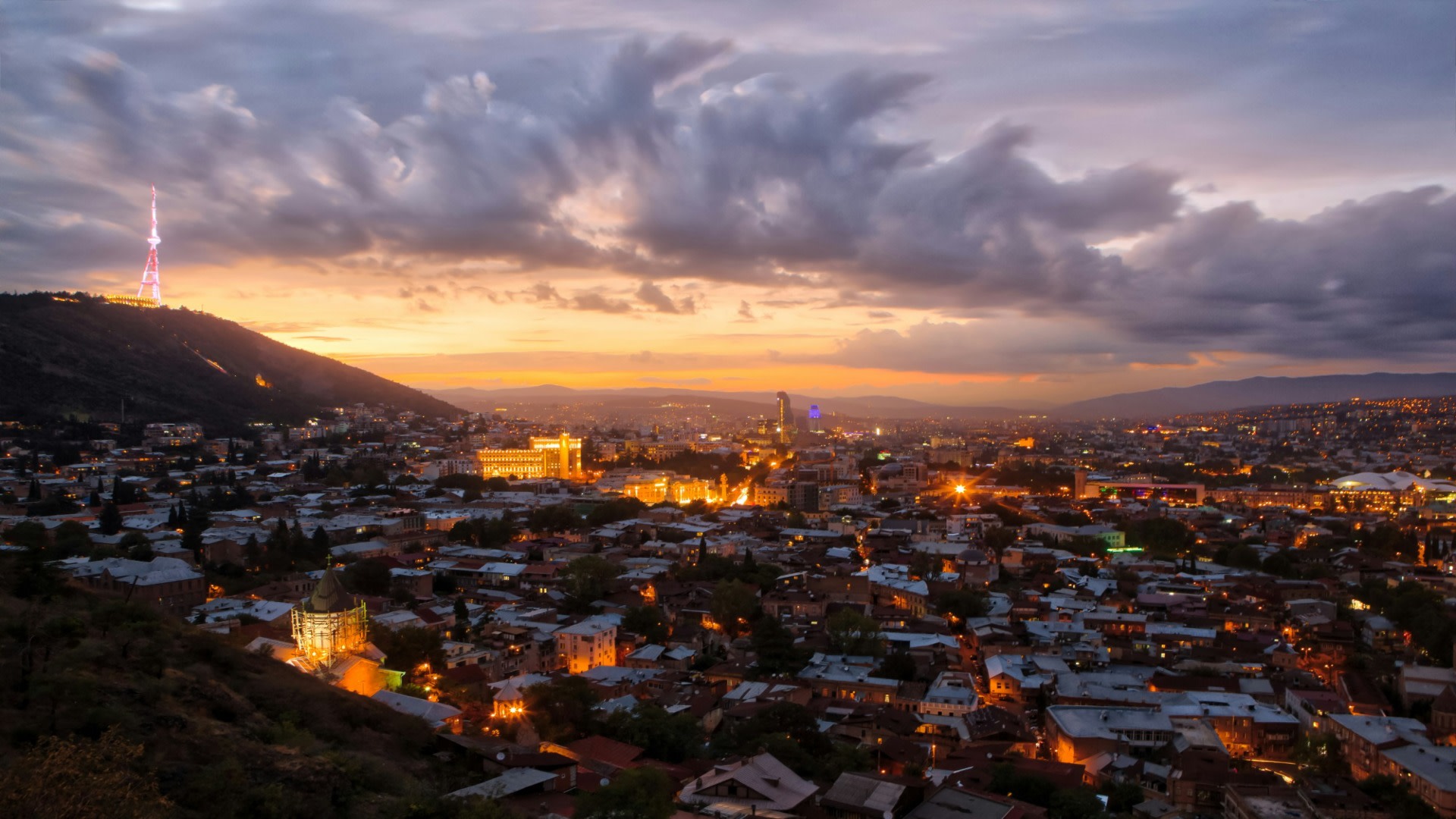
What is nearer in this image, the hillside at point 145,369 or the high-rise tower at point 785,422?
the hillside at point 145,369

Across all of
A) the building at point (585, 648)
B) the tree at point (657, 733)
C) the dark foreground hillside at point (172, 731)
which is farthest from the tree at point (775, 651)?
the dark foreground hillside at point (172, 731)

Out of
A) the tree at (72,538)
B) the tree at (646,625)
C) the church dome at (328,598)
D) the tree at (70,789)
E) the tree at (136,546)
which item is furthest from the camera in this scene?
the tree at (136,546)

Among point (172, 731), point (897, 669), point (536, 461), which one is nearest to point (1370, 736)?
point (897, 669)

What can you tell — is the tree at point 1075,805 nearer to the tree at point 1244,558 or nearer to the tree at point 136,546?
the tree at point 136,546

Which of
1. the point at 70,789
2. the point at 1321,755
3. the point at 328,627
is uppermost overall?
the point at 70,789

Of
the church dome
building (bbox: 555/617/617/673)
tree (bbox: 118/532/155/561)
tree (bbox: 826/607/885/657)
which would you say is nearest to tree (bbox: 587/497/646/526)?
tree (bbox: 118/532/155/561)

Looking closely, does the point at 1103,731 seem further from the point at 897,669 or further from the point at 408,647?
the point at 408,647

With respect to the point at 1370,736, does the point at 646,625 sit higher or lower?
higher
